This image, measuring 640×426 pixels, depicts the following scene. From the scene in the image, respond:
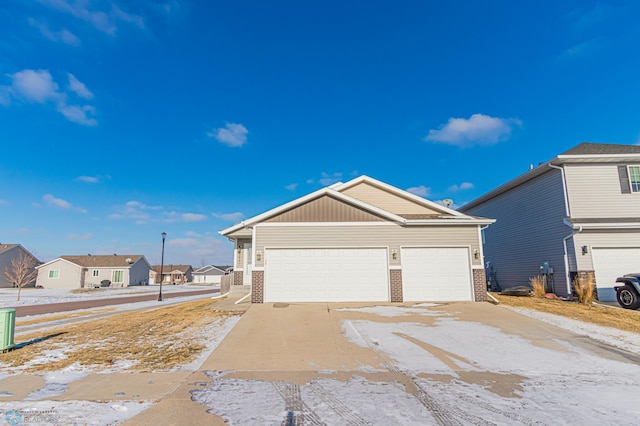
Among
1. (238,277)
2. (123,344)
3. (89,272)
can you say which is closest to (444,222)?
(238,277)

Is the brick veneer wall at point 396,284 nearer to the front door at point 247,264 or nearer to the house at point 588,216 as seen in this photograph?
the house at point 588,216

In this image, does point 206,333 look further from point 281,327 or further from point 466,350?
point 466,350

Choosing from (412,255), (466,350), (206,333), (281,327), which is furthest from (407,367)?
(412,255)

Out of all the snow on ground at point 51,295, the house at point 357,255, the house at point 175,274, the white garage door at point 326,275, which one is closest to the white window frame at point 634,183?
the house at point 357,255

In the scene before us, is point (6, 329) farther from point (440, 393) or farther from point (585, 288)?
point (585, 288)

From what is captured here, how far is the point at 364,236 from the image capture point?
1317cm

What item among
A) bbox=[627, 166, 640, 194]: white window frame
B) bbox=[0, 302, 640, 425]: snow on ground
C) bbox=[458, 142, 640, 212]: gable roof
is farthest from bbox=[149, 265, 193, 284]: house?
bbox=[0, 302, 640, 425]: snow on ground

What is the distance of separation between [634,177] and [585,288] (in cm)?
577

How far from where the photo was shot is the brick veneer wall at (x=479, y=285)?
1274cm

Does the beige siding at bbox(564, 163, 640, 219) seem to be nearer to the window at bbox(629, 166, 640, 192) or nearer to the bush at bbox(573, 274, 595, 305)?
the window at bbox(629, 166, 640, 192)

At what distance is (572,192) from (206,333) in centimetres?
1498

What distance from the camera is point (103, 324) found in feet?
35.4

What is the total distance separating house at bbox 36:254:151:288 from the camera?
41.9 meters

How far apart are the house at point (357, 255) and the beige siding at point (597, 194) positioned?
14.9ft
